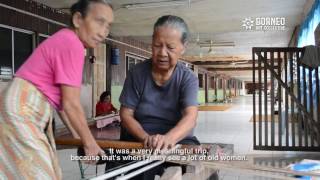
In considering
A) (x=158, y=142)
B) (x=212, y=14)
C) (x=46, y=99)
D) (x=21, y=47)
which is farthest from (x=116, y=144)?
(x=212, y=14)

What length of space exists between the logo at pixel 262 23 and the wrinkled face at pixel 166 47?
286 inches

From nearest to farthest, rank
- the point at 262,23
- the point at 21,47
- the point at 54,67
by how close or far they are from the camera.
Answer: the point at 54,67 → the point at 21,47 → the point at 262,23

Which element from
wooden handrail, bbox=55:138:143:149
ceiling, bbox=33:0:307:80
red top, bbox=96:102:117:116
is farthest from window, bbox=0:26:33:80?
wooden handrail, bbox=55:138:143:149

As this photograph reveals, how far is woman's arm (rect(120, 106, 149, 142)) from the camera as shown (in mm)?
1818

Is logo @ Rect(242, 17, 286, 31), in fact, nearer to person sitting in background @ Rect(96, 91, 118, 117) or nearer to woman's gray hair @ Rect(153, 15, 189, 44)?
person sitting in background @ Rect(96, 91, 118, 117)

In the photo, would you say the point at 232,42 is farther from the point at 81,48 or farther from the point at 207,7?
the point at 81,48

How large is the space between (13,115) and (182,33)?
96cm

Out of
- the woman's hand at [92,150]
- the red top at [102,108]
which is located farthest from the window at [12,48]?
the woman's hand at [92,150]

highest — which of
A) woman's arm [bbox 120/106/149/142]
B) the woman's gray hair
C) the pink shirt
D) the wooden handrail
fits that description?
the woman's gray hair

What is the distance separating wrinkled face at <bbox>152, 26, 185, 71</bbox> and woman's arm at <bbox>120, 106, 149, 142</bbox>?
0.30m

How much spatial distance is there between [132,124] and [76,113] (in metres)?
0.48

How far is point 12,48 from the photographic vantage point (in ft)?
22.2

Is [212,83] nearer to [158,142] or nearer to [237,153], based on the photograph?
[237,153]

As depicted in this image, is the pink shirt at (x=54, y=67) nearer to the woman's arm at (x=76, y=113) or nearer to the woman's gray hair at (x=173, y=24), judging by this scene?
the woman's arm at (x=76, y=113)
